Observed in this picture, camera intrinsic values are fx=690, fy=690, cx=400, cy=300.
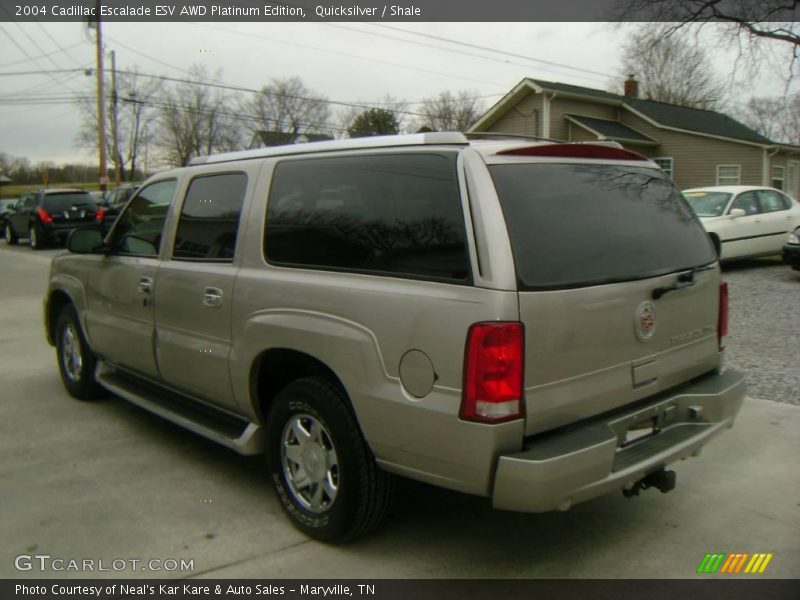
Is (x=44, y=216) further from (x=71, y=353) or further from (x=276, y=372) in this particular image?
(x=276, y=372)

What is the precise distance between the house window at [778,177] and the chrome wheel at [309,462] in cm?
2587

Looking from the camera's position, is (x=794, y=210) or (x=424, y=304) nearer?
(x=424, y=304)

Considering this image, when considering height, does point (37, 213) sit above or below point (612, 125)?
below

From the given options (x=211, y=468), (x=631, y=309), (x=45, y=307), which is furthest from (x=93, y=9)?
(x=631, y=309)

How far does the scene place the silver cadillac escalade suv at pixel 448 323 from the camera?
2727 mm

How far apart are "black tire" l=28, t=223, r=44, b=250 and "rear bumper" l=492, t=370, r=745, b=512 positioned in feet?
73.6

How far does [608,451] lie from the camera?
282 centimetres

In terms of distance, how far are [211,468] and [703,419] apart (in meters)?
2.93

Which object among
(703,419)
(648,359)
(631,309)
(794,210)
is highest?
(794,210)

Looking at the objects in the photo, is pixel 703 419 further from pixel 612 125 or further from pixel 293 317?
pixel 612 125

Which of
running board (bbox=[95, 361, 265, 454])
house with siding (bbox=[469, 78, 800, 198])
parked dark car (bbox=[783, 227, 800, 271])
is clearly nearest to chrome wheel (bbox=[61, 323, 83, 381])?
running board (bbox=[95, 361, 265, 454])

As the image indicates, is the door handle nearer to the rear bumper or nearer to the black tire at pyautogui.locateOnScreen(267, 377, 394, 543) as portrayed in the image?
the black tire at pyautogui.locateOnScreen(267, 377, 394, 543)

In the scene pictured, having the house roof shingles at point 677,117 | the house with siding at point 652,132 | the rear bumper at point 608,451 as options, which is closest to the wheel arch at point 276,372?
the rear bumper at point 608,451

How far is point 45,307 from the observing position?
616 cm
